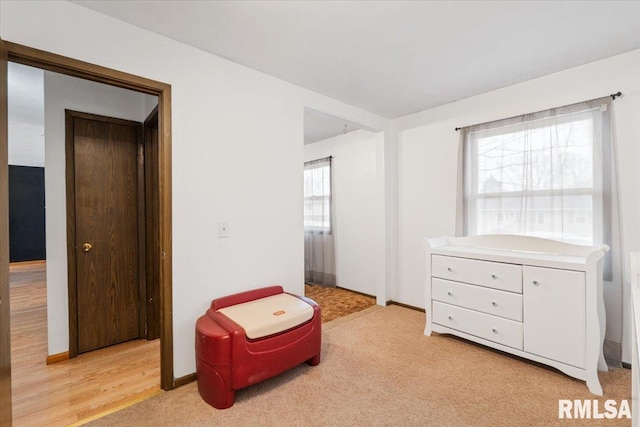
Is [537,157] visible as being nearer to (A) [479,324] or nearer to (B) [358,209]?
(A) [479,324]

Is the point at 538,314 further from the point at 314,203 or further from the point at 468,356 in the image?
the point at 314,203

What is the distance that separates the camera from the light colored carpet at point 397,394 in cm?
169

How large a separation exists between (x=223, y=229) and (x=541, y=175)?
Answer: 2788 mm

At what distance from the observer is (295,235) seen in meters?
2.71

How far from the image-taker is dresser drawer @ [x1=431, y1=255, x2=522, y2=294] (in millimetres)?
2273

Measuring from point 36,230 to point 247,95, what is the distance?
8064mm

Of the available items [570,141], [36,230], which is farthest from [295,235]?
[36,230]

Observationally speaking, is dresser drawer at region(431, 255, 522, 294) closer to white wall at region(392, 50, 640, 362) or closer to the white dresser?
the white dresser

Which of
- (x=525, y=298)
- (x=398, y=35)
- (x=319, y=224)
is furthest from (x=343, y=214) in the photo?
(x=398, y=35)

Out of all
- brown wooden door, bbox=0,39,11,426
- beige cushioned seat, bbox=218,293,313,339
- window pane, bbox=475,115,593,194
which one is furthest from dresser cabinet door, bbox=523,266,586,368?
brown wooden door, bbox=0,39,11,426

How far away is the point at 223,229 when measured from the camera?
2.24 m

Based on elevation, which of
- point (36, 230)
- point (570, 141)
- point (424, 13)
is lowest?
point (36, 230)

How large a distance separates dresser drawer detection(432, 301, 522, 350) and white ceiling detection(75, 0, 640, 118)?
204 centimetres

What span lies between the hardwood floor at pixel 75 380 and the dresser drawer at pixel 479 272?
2485mm
